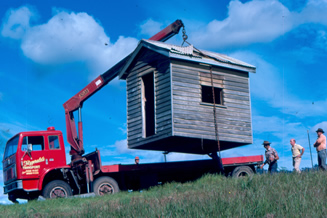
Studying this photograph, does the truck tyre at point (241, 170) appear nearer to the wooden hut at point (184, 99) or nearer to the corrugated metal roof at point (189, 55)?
the wooden hut at point (184, 99)

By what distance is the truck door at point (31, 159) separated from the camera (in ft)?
54.2

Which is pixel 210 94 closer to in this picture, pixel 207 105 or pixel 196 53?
pixel 207 105

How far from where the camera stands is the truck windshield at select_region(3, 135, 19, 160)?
17.1 metres

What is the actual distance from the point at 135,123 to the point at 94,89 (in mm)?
3119

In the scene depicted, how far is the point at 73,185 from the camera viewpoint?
58.1ft

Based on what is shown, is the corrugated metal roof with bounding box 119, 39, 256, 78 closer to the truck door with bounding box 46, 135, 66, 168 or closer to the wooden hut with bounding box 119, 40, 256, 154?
the wooden hut with bounding box 119, 40, 256, 154

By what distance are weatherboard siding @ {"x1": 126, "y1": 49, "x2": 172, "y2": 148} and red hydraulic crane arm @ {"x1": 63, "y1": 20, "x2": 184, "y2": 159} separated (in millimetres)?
1298

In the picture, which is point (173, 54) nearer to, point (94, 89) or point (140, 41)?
point (140, 41)

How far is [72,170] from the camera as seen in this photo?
17516 millimetres

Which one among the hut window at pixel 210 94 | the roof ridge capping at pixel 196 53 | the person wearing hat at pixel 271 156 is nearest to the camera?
the person wearing hat at pixel 271 156

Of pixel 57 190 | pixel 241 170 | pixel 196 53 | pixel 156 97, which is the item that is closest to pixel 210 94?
pixel 196 53

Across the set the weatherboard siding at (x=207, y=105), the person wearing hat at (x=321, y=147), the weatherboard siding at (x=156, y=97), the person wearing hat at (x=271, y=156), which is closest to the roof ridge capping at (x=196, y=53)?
the weatherboard siding at (x=207, y=105)

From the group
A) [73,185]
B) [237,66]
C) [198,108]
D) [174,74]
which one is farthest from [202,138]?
[73,185]

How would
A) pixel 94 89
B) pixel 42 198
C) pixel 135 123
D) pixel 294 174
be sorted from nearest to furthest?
pixel 294 174 → pixel 42 198 → pixel 135 123 → pixel 94 89
